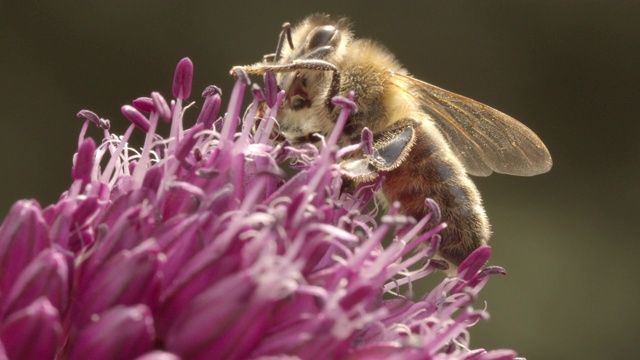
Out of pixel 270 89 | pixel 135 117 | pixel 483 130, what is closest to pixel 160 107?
pixel 135 117

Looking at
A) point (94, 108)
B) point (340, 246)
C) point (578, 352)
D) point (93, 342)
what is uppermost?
point (340, 246)

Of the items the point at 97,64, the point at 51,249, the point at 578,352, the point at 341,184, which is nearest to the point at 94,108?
the point at 97,64

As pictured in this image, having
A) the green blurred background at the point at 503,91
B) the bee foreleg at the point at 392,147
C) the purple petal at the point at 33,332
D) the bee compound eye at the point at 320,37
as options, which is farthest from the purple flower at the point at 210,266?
the green blurred background at the point at 503,91

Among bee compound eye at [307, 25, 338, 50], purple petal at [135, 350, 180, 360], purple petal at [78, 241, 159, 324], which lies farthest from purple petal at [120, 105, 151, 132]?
purple petal at [135, 350, 180, 360]

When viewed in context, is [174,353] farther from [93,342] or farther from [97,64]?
[97,64]

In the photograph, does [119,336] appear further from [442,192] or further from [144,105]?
[442,192]
